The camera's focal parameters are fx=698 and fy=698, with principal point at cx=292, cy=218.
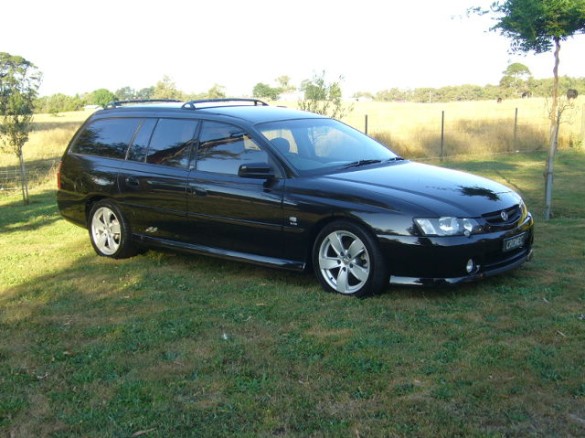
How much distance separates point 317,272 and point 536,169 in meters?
11.5

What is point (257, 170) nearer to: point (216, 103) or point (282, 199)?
point (282, 199)

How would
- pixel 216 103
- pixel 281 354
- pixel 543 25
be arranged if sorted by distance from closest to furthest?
1. pixel 281 354
2. pixel 216 103
3. pixel 543 25

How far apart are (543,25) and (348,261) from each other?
5.48 m

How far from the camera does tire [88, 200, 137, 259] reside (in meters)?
7.66

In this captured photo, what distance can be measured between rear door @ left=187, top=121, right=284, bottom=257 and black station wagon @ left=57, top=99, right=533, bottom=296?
0.04ft

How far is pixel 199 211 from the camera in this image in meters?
6.87

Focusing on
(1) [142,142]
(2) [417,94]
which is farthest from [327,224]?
(2) [417,94]

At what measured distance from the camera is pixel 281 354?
15.0ft

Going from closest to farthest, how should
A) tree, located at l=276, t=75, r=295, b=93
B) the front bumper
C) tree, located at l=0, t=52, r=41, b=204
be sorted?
the front bumper, tree, located at l=0, t=52, r=41, b=204, tree, located at l=276, t=75, r=295, b=93

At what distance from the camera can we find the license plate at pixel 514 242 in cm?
589

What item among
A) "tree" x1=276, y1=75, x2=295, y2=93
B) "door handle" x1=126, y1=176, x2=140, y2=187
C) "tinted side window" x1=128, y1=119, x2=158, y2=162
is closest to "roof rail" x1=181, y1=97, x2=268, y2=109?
"tinted side window" x1=128, y1=119, x2=158, y2=162

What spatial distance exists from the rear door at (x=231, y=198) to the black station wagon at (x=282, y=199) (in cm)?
1

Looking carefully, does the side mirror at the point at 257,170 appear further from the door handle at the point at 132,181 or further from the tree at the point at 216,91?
the tree at the point at 216,91

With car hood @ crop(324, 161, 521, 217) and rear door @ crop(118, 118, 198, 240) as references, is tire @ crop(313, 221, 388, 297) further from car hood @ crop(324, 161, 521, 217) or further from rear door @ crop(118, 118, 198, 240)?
rear door @ crop(118, 118, 198, 240)
